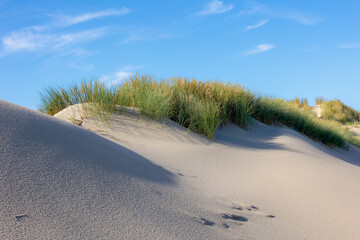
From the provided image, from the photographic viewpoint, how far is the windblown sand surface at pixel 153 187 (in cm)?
171

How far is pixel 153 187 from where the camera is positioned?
2.39 metres

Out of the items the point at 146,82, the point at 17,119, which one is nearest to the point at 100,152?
the point at 17,119

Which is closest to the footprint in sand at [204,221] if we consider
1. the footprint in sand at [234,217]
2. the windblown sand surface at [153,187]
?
the windblown sand surface at [153,187]

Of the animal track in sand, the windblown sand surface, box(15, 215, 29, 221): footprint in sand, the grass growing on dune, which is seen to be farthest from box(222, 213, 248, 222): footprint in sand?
the grass growing on dune

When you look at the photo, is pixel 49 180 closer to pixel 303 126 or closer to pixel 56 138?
pixel 56 138

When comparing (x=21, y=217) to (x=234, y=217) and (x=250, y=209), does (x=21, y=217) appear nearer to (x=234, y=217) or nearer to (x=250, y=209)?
(x=234, y=217)

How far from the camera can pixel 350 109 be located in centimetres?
1534

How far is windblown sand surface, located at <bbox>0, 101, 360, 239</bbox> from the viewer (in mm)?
1707

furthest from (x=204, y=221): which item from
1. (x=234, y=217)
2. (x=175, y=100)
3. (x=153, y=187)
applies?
(x=175, y=100)

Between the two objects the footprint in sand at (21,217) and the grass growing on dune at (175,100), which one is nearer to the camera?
the footprint in sand at (21,217)

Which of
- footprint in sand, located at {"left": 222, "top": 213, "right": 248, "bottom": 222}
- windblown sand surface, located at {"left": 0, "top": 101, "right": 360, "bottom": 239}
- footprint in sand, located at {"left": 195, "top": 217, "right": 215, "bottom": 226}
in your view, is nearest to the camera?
windblown sand surface, located at {"left": 0, "top": 101, "right": 360, "bottom": 239}

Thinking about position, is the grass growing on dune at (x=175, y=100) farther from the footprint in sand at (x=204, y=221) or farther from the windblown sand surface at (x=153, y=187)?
the footprint in sand at (x=204, y=221)

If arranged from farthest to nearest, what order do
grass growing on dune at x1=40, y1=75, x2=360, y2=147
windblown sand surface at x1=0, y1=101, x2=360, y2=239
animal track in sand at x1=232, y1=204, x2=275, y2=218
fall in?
grass growing on dune at x1=40, y1=75, x2=360, y2=147
animal track in sand at x1=232, y1=204, x2=275, y2=218
windblown sand surface at x1=0, y1=101, x2=360, y2=239

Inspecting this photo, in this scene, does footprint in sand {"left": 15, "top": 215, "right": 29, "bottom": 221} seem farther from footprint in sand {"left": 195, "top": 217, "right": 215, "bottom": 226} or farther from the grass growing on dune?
the grass growing on dune
